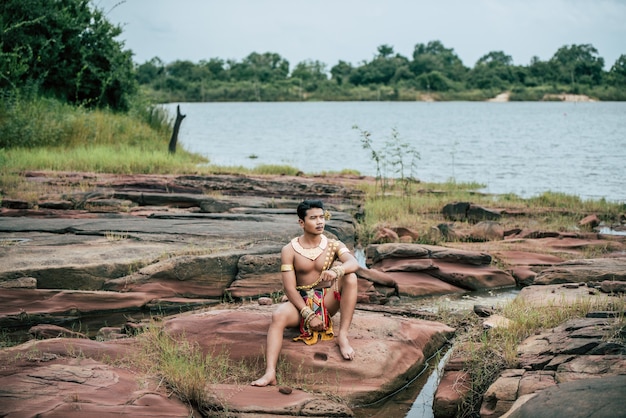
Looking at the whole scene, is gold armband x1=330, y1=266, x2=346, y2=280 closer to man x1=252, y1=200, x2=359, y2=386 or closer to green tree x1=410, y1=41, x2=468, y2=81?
man x1=252, y1=200, x2=359, y2=386

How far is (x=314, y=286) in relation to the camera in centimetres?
609

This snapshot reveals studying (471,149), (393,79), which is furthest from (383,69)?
(471,149)

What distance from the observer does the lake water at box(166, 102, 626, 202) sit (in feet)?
76.2

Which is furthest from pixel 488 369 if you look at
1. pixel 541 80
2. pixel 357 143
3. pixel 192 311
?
pixel 541 80

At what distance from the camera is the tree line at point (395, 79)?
96562mm

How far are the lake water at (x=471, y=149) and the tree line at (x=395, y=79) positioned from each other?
34851 mm

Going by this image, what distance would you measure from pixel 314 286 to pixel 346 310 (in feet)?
1.10

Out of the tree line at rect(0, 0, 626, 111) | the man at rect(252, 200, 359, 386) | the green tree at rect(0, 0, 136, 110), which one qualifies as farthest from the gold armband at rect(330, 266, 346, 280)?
the tree line at rect(0, 0, 626, 111)

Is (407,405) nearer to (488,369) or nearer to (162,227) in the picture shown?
(488,369)

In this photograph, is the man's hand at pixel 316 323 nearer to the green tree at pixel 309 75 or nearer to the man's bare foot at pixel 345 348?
the man's bare foot at pixel 345 348

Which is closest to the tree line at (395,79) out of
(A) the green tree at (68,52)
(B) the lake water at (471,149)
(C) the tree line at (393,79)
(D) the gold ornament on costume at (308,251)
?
(C) the tree line at (393,79)

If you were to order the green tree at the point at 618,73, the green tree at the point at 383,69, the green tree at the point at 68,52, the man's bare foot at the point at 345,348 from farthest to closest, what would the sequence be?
1. the green tree at the point at 383,69
2. the green tree at the point at 618,73
3. the green tree at the point at 68,52
4. the man's bare foot at the point at 345,348

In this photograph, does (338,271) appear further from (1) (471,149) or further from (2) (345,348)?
(1) (471,149)

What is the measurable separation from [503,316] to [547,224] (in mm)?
6333
